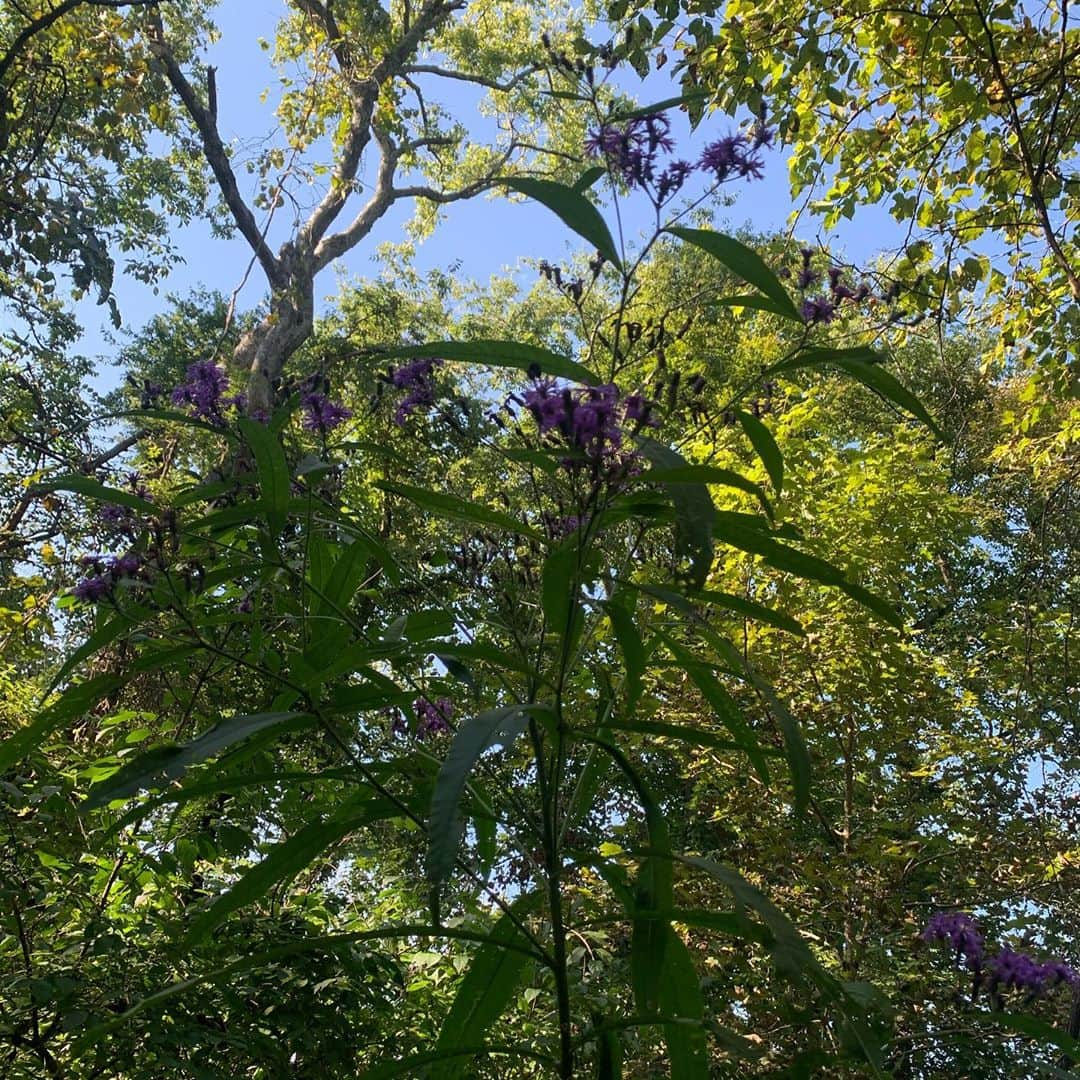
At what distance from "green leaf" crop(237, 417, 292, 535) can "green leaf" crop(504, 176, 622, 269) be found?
14.8 inches

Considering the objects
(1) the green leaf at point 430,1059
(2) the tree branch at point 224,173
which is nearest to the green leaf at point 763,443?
(1) the green leaf at point 430,1059

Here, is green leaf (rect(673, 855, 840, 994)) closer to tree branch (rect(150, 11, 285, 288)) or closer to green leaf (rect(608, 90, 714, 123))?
green leaf (rect(608, 90, 714, 123))

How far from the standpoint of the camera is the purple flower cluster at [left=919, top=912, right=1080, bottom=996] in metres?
1.58

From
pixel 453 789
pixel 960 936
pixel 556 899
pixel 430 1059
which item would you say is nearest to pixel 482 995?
pixel 430 1059

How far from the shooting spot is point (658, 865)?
93 cm

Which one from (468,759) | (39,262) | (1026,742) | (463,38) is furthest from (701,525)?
(463,38)

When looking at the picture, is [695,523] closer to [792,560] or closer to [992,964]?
[792,560]

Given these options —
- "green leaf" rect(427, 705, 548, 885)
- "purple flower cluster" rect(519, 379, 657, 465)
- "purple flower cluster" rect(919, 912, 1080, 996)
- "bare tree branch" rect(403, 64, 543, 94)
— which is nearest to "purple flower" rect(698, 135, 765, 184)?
"purple flower cluster" rect(519, 379, 657, 465)

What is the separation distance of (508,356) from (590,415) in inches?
5.6

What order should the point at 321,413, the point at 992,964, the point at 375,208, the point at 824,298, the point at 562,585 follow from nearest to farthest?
the point at 562,585 < the point at 824,298 < the point at 321,413 < the point at 992,964 < the point at 375,208

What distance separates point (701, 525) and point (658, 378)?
532mm

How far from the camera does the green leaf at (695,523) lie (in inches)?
26.9

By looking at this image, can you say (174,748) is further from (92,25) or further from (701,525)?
(92,25)

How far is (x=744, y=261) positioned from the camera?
2.93ft
